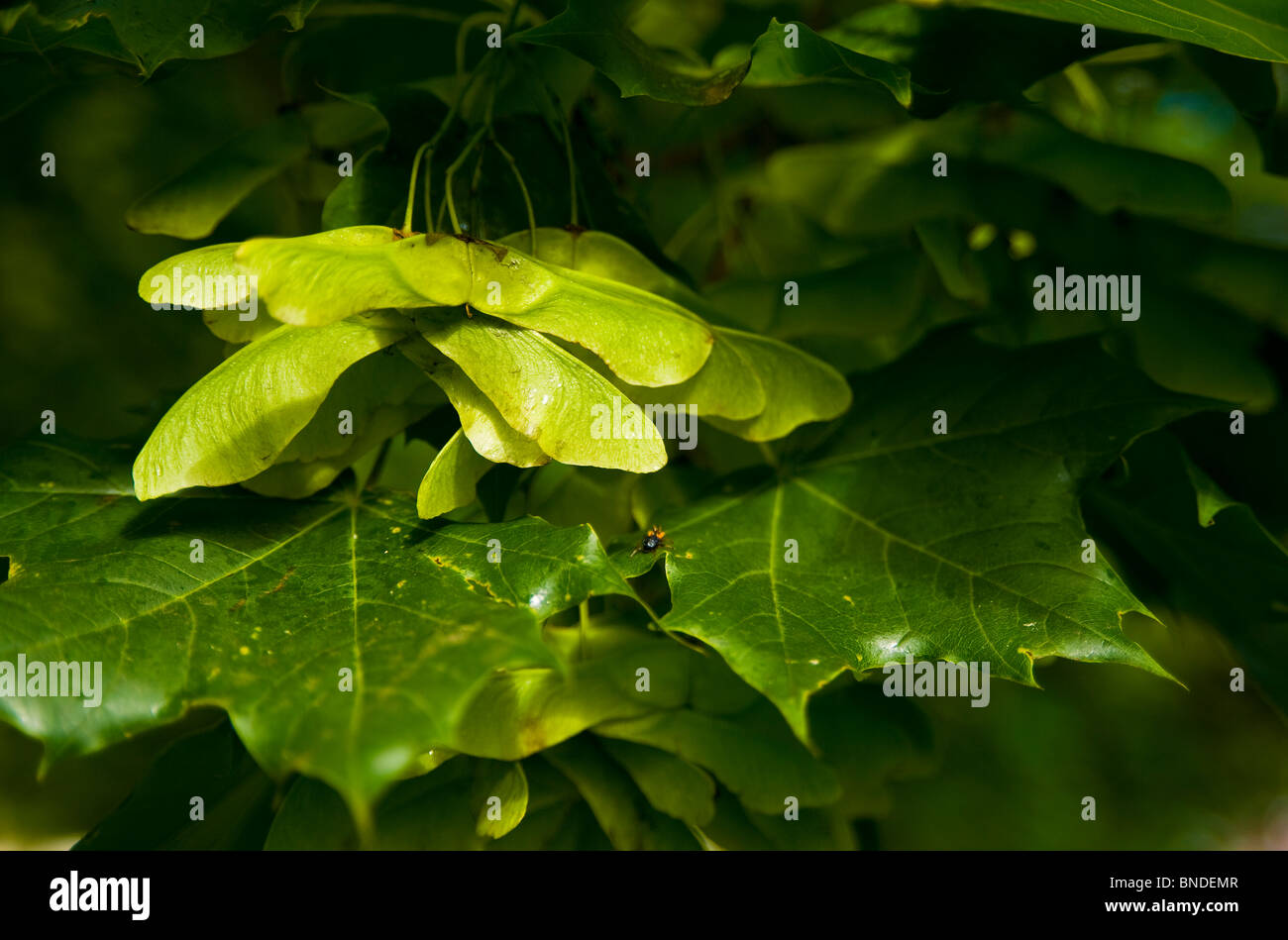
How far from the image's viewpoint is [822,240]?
987 millimetres

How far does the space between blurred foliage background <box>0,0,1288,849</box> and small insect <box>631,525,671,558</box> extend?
0.20 meters

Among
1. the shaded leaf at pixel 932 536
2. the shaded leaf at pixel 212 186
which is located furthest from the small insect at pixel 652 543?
the shaded leaf at pixel 212 186

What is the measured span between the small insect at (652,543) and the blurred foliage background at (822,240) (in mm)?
199

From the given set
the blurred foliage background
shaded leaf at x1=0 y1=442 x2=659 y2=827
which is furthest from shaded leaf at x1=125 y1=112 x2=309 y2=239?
shaded leaf at x1=0 y1=442 x2=659 y2=827

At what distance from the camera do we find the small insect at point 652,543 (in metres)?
0.57

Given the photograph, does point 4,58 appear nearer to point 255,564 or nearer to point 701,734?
point 255,564

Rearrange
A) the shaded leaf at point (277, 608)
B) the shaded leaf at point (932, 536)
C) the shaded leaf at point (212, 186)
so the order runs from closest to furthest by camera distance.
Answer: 1. the shaded leaf at point (277, 608)
2. the shaded leaf at point (932, 536)
3. the shaded leaf at point (212, 186)

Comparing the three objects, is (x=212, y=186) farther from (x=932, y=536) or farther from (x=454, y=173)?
(x=932, y=536)

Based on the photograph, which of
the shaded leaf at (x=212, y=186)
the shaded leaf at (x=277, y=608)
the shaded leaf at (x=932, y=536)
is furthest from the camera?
the shaded leaf at (x=212, y=186)

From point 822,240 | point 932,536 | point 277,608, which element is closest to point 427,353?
point 277,608

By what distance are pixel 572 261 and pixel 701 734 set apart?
0.28 m

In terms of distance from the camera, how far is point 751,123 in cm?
108

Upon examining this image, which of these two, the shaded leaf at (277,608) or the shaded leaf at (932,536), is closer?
the shaded leaf at (277,608)

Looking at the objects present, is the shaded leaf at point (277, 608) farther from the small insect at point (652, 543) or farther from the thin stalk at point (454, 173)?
the thin stalk at point (454, 173)
